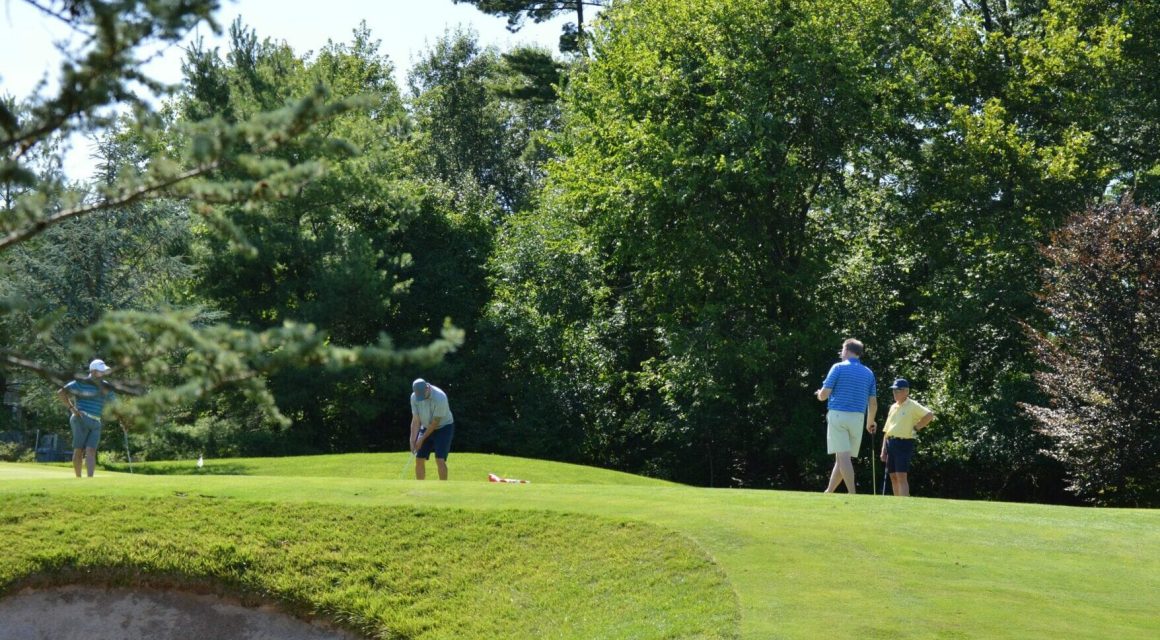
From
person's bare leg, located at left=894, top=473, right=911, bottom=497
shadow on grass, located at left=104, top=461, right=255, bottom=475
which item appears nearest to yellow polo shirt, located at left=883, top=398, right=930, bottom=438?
person's bare leg, located at left=894, top=473, right=911, bottom=497

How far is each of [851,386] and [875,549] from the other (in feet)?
14.9

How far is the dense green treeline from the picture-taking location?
3119 cm

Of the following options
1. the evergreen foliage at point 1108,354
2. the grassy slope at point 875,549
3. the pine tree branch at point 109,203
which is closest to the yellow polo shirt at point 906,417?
the grassy slope at point 875,549

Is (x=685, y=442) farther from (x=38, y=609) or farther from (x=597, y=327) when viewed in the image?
(x=38, y=609)

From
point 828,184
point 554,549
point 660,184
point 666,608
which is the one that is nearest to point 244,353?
point 666,608

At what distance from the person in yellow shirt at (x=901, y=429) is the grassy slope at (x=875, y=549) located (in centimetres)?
183

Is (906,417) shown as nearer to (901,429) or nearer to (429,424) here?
(901,429)

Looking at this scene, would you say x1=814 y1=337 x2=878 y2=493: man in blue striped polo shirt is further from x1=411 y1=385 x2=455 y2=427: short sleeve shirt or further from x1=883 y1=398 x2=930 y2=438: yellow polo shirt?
x1=411 y1=385 x2=455 y2=427: short sleeve shirt

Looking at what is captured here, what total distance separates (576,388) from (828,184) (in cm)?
1059

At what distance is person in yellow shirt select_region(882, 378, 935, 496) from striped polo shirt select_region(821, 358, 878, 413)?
618mm

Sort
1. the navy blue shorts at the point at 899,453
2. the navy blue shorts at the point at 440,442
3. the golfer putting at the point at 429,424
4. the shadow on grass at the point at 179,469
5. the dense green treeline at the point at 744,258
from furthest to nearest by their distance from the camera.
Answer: the dense green treeline at the point at 744,258, the shadow on grass at the point at 179,469, the navy blue shorts at the point at 440,442, the golfer putting at the point at 429,424, the navy blue shorts at the point at 899,453

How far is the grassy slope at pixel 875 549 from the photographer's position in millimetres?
10484

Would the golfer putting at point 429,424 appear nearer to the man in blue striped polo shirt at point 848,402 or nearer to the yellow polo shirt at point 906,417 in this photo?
the man in blue striped polo shirt at point 848,402

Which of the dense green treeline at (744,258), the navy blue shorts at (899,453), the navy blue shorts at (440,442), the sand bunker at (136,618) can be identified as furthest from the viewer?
the dense green treeline at (744,258)
